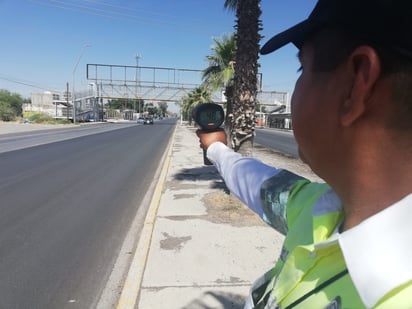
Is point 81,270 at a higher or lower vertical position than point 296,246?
lower

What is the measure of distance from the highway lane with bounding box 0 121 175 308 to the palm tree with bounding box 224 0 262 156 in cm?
248

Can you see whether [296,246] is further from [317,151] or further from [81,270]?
[81,270]

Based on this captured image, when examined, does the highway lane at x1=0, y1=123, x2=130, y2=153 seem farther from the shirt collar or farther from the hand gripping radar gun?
the shirt collar

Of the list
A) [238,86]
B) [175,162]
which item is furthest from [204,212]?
[175,162]

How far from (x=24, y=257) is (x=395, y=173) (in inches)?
204

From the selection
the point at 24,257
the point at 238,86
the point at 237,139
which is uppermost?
the point at 238,86

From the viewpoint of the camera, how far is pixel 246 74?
25.4ft

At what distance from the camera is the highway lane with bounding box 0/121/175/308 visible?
13.8ft

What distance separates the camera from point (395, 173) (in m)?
0.80

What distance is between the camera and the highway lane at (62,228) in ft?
13.8

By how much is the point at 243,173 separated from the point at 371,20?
3.02ft

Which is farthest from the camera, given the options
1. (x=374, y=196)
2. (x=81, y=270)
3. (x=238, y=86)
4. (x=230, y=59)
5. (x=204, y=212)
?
(x=230, y=59)

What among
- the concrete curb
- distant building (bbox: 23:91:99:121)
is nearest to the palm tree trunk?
the concrete curb

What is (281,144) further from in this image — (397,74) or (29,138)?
(397,74)
